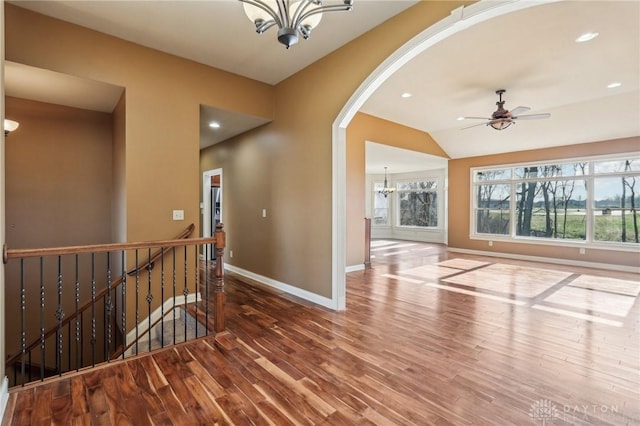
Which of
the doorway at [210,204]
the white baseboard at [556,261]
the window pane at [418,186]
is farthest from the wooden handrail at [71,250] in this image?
the window pane at [418,186]

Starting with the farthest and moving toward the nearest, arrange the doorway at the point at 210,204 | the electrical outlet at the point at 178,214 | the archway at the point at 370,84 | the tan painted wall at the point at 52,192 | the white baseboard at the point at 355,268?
the doorway at the point at 210,204, the white baseboard at the point at 355,268, the tan painted wall at the point at 52,192, the electrical outlet at the point at 178,214, the archway at the point at 370,84

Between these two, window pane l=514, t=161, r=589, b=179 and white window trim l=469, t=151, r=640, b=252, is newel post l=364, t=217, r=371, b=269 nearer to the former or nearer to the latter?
white window trim l=469, t=151, r=640, b=252

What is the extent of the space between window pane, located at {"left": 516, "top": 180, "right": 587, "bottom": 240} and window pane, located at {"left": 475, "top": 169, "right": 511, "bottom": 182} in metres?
0.40

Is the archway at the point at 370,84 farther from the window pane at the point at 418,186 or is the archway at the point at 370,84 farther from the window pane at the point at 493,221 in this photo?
the window pane at the point at 418,186

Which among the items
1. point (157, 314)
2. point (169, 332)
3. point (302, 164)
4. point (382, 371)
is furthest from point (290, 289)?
point (382, 371)

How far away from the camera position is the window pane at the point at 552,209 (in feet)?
22.3

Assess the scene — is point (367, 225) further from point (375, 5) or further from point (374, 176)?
point (374, 176)

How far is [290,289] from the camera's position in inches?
171

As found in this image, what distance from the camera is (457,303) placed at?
3918 mm

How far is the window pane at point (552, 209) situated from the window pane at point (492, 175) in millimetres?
405

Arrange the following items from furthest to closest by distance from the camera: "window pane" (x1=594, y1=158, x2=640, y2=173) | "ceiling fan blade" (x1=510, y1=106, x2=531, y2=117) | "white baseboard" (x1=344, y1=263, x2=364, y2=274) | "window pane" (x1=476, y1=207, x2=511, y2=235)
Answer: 1. "window pane" (x1=476, y1=207, x2=511, y2=235)
2. "window pane" (x1=594, y1=158, x2=640, y2=173)
3. "white baseboard" (x1=344, y1=263, x2=364, y2=274)
4. "ceiling fan blade" (x1=510, y1=106, x2=531, y2=117)

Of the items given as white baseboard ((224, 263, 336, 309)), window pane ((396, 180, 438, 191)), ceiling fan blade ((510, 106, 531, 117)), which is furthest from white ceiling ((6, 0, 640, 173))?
window pane ((396, 180, 438, 191))

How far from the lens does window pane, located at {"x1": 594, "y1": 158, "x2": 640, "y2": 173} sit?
605 cm

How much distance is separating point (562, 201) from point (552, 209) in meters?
0.27
